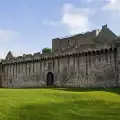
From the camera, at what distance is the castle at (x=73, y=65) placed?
4638 cm

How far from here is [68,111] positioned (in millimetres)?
23531

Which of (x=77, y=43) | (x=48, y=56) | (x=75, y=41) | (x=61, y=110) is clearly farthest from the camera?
(x=75, y=41)

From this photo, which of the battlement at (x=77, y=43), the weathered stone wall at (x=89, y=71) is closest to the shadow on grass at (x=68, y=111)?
the weathered stone wall at (x=89, y=71)

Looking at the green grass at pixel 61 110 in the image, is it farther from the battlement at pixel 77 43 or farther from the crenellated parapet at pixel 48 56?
the battlement at pixel 77 43

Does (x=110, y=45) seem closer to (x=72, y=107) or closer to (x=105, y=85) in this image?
(x=105, y=85)

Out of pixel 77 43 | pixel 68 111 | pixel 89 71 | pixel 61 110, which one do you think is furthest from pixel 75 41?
pixel 68 111

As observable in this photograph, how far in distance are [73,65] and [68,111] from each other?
2935 centimetres

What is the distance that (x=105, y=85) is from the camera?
46312mm

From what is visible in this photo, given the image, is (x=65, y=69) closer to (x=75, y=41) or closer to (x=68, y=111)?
(x=75, y=41)

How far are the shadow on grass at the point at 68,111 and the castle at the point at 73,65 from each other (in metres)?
19.0

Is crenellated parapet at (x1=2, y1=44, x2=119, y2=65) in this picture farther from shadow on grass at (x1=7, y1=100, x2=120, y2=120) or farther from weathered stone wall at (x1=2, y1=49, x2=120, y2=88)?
shadow on grass at (x1=7, y1=100, x2=120, y2=120)

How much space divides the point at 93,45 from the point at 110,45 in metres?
3.43

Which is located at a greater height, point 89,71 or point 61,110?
point 89,71

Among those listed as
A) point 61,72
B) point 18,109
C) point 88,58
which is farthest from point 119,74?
point 18,109
